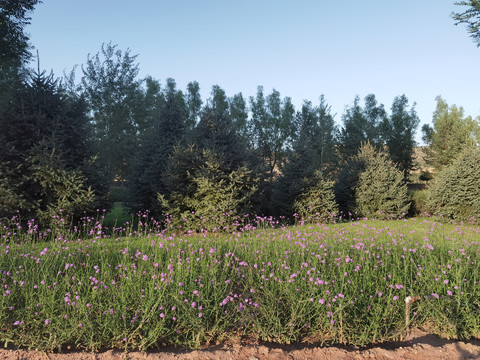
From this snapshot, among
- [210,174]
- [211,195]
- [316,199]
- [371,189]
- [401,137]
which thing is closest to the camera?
[211,195]

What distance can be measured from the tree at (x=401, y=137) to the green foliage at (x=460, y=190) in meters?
18.5

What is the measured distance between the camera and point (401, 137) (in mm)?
31734

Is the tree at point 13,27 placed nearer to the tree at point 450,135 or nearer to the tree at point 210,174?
the tree at point 210,174

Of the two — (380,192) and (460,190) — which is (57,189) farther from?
(460,190)

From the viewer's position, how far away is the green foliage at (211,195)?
370 inches

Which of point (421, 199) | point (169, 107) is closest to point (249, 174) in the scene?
point (169, 107)

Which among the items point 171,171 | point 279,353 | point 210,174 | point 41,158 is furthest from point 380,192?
point 41,158

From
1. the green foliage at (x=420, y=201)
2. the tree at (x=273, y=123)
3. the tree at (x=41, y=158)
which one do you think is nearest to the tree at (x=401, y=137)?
the tree at (x=273, y=123)

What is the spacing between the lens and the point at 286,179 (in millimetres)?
12828

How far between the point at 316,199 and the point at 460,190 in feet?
20.5

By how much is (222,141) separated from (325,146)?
23920 millimetres

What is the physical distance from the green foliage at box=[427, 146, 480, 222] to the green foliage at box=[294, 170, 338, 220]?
4.76 metres

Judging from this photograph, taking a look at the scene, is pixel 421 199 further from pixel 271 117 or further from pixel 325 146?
pixel 271 117

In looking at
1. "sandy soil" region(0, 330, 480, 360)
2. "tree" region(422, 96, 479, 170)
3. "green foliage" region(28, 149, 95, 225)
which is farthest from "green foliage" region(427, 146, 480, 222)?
"tree" region(422, 96, 479, 170)
